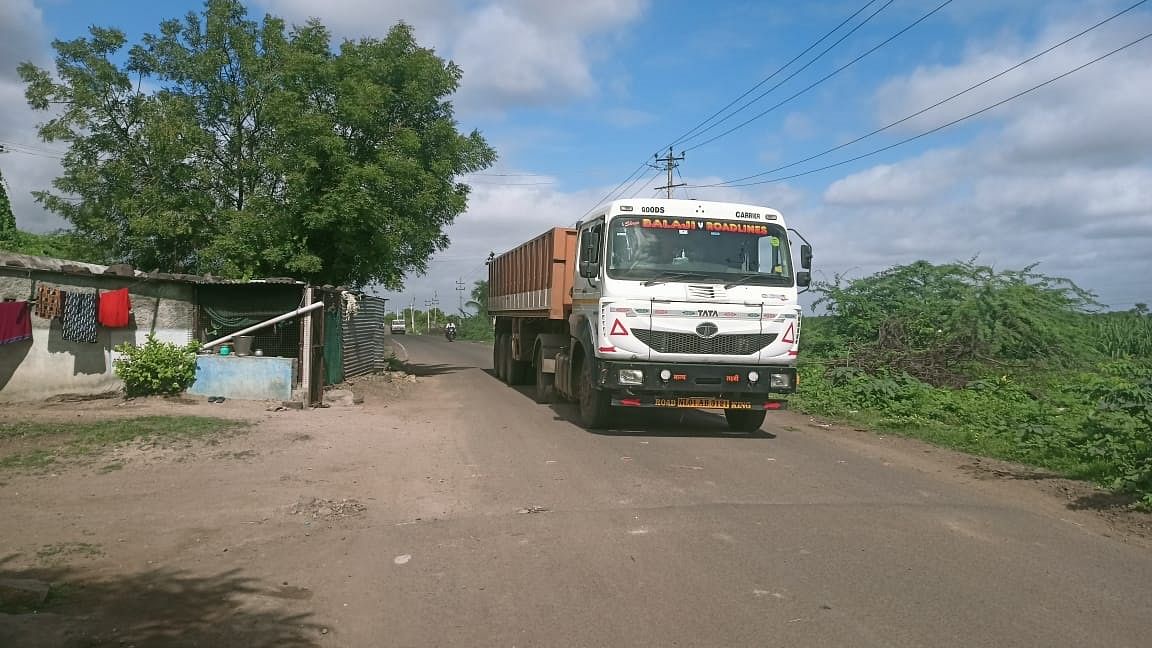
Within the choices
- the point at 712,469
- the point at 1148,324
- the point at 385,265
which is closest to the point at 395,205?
the point at 385,265

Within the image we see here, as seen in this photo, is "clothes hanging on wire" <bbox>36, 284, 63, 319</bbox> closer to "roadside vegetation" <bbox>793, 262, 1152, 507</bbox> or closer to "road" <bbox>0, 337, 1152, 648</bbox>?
"road" <bbox>0, 337, 1152, 648</bbox>

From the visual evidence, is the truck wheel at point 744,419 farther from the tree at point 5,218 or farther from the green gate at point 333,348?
the tree at point 5,218

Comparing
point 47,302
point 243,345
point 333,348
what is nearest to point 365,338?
point 333,348

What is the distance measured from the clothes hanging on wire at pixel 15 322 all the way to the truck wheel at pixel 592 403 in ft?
26.0

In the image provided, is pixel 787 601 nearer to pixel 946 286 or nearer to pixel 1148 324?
pixel 946 286

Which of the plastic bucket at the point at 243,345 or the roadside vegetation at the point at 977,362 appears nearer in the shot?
the roadside vegetation at the point at 977,362

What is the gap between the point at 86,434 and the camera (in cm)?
934

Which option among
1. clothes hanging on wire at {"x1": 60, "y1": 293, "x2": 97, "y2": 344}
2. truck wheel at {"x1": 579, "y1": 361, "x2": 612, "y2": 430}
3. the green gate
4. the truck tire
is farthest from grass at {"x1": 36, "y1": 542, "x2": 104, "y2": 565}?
the truck tire

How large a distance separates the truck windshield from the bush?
729 cm

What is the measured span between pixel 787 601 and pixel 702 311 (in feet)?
19.6

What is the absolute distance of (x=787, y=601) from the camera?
4.64 m

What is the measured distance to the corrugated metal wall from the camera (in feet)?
60.3

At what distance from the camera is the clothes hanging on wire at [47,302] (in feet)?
38.0

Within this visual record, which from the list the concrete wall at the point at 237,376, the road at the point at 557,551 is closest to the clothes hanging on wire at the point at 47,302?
the concrete wall at the point at 237,376
